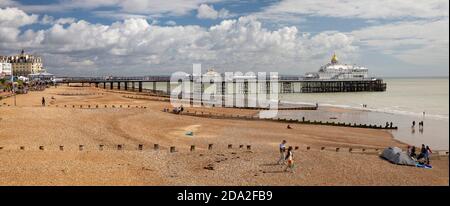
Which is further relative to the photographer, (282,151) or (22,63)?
(22,63)

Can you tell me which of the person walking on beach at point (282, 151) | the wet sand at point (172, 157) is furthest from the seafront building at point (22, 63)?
the person walking on beach at point (282, 151)

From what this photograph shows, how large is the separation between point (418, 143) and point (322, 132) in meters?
5.43

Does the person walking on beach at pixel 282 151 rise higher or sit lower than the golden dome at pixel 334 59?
lower

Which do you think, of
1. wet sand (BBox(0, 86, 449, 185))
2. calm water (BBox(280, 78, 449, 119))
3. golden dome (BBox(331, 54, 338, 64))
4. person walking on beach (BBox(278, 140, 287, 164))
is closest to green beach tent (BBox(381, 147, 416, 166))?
wet sand (BBox(0, 86, 449, 185))

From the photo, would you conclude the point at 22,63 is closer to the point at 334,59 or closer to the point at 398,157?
the point at 334,59

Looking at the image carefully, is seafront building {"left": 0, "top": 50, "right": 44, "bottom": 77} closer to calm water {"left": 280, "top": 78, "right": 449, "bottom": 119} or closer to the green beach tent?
calm water {"left": 280, "top": 78, "right": 449, "bottom": 119}

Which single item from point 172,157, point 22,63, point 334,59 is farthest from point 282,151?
point 22,63

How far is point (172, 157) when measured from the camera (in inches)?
591

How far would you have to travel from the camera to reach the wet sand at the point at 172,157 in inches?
478

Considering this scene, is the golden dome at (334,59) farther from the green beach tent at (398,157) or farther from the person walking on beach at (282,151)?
the person walking on beach at (282,151)

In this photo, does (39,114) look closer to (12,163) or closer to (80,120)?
(80,120)

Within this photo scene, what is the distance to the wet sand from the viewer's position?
1213cm

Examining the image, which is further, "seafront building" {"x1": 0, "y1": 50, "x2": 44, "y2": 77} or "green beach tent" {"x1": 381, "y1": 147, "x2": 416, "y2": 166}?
"seafront building" {"x1": 0, "y1": 50, "x2": 44, "y2": 77}
